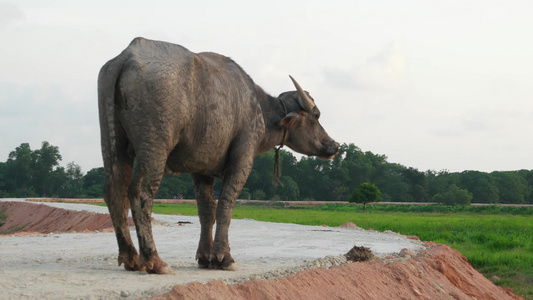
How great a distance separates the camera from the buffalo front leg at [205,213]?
28.0 ft

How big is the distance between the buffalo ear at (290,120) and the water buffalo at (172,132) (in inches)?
13.3

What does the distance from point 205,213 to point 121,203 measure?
172 centimetres

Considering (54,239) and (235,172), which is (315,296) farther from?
(54,239)

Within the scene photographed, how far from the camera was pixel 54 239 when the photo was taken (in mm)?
14805

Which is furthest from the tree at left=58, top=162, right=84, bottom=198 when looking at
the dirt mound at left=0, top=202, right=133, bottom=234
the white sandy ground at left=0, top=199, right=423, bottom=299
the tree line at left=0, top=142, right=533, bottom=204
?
the white sandy ground at left=0, top=199, right=423, bottom=299

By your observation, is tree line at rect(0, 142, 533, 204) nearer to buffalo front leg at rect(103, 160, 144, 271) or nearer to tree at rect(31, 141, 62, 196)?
tree at rect(31, 141, 62, 196)

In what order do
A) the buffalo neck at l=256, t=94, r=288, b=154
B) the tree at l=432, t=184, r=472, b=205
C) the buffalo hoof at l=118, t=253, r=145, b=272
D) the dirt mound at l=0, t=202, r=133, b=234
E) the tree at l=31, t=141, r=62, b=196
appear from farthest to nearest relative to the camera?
the tree at l=31, t=141, r=62, b=196 < the tree at l=432, t=184, r=472, b=205 < the dirt mound at l=0, t=202, r=133, b=234 < the buffalo neck at l=256, t=94, r=288, b=154 < the buffalo hoof at l=118, t=253, r=145, b=272

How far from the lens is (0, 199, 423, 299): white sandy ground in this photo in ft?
19.1

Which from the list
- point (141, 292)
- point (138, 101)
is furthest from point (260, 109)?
point (141, 292)

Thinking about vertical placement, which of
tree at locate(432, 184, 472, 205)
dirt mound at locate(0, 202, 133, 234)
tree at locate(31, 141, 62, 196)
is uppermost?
→ tree at locate(31, 141, 62, 196)

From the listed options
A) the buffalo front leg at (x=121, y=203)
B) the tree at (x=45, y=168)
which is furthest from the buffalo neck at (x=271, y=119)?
the tree at (x=45, y=168)

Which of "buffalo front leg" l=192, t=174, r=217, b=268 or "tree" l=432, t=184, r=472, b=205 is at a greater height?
"tree" l=432, t=184, r=472, b=205

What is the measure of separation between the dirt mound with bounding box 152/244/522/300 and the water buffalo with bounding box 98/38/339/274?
3.65 ft

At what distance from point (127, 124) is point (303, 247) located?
6341 mm
